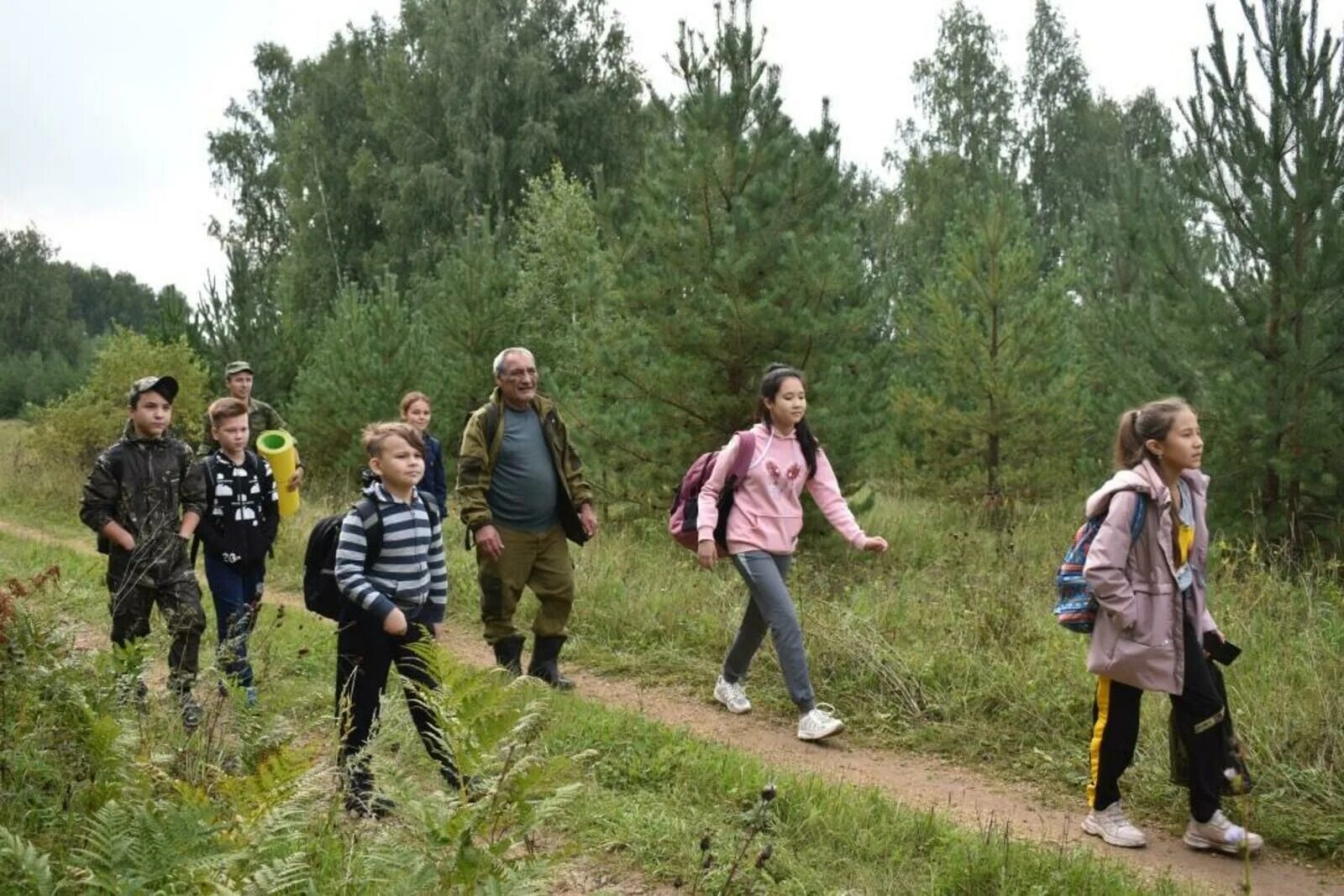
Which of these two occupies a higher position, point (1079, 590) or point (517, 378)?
point (517, 378)

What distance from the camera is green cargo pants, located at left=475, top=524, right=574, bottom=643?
6500mm

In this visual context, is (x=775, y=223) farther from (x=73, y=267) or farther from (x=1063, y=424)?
(x=73, y=267)

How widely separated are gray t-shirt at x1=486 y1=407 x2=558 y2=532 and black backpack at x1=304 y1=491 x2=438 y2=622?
72.1 inches

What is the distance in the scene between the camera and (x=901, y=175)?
35688mm

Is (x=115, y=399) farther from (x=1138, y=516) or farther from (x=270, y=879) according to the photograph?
Answer: (x=270, y=879)

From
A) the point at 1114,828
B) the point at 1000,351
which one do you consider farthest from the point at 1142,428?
the point at 1000,351

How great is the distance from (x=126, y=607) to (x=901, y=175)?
33224mm

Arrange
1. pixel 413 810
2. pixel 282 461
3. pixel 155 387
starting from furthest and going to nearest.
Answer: pixel 282 461, pixel 155 387, pixel 413 810

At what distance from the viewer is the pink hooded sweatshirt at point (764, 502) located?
585 centimetres

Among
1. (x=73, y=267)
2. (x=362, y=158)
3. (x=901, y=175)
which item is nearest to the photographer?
(x=362, y=158)

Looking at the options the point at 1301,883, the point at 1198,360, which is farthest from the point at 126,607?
the point at 1198,360

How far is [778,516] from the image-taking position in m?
5.89

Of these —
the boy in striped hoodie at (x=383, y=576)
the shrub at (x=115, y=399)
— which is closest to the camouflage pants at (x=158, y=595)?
the boy in striped hoodie at (x=383, y=576)

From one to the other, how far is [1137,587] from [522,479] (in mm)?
3462
